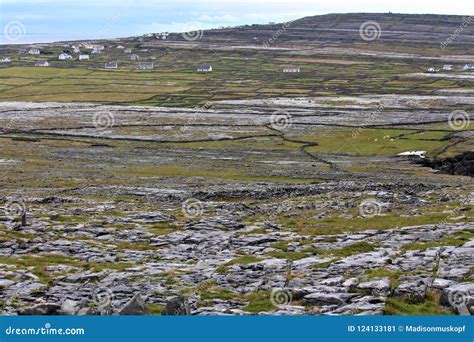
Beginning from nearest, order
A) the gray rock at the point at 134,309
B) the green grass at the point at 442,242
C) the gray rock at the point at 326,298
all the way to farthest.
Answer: the gray rock at the point at 134,309 → the gray rock at the point at 326,298 → the green grass at the point at 442,242

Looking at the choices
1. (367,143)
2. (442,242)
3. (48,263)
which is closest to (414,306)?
(442,242)

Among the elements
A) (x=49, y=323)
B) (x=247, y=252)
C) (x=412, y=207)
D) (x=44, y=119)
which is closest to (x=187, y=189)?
(x=412, y=207)

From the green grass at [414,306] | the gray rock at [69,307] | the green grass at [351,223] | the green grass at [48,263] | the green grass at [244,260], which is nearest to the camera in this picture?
the gray rock at [69,307]

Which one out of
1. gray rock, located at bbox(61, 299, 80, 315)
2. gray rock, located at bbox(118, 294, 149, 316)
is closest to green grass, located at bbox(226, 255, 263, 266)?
gray rock, located at bbox(61, 299, 80, 315)

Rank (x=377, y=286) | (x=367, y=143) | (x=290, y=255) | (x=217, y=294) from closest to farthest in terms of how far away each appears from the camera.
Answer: (x=377, y=286) < (x=217, y=294) < (x=290, y=255) < (x=367, y=143)

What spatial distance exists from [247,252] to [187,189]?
26.6 meters

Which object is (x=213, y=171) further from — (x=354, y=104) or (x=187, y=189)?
(x=354, y=104)

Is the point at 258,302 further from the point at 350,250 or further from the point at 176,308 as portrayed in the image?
the point at 350,250

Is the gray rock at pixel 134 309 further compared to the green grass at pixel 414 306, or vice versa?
the green grass at pixel 414 306

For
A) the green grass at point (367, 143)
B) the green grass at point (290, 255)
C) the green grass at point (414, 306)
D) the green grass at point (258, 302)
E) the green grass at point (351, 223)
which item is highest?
the green grass at point (367, 143)

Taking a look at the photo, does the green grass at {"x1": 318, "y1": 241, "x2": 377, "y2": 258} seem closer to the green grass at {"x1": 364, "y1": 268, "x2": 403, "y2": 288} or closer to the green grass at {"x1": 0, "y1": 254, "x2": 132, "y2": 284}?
the green grass at {"x1": 364, "y1": 268, "x2": 403, "y2": 288}

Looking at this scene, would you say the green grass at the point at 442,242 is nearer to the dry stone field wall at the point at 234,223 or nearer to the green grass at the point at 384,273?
the dry stone field wall at the point at 234,223

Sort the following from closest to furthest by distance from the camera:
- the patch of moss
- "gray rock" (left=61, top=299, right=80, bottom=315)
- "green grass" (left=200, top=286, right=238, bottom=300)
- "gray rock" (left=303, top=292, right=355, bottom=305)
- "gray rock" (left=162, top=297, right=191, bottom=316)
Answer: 1. "gray rock" (left=162, top=297, right=191, bottom=316)
2. "gray rock" (left=61, top=299, right=80, bottom=315)
3. the patch of moss
4. "gray rock" (left=303, top=292, right=355, bottom=305)
5. "green grass" (left=200, top=286, right=238, bottom=300)

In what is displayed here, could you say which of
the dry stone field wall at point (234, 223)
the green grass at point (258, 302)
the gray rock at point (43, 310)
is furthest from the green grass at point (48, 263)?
the green grass at point (258, 302)
